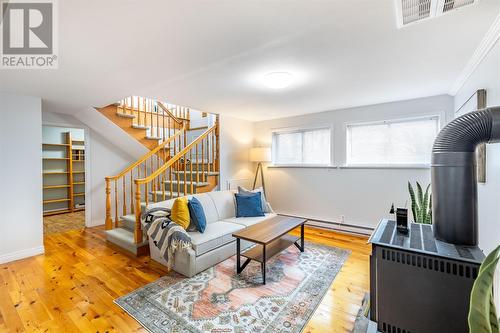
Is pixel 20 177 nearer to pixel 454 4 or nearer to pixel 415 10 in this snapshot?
pixel 415 10

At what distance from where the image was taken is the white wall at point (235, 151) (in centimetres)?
457

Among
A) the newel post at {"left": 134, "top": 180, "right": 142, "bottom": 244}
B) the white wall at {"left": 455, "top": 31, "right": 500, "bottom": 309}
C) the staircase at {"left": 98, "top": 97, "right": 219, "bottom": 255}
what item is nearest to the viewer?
the white wall at {"left": 455, "top": 31, "right": 500, "bottom": 309}

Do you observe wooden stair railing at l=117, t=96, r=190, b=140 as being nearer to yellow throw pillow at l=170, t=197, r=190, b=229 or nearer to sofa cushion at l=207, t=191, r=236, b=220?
sofa cushion at l=207, t=191, r=236, b=220

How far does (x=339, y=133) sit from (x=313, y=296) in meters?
2.88

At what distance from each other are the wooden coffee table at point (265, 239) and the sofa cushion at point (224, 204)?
0.77 metres

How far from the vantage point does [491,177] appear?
1701 mm

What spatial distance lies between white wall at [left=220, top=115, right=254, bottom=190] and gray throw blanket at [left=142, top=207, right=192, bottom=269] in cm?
177

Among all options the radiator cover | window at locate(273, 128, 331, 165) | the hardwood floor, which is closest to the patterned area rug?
the hardwood floor

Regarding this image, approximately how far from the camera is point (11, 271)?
270cm

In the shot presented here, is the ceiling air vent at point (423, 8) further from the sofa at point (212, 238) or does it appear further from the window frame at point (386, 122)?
the sofa at point (212, 238)

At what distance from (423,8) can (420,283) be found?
1644 mm

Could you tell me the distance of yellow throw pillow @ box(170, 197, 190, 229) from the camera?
2.81 m

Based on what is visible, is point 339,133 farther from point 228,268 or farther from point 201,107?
point 228,268

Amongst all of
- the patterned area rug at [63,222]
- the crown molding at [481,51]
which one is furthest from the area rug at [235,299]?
the patterned area rug at [63,222]
